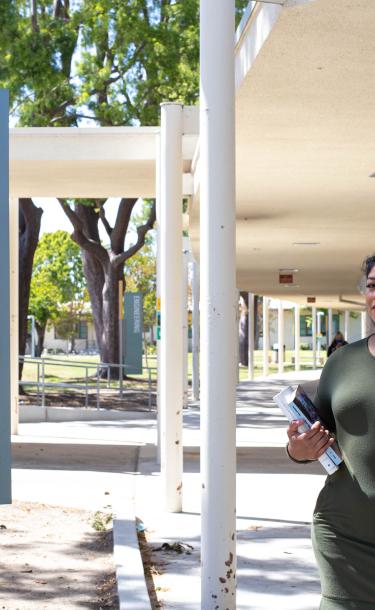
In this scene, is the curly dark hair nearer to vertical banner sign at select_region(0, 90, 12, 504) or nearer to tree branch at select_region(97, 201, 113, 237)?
vertical banner sign at select_region(0, 90, 12, 504)

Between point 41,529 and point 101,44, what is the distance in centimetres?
1691

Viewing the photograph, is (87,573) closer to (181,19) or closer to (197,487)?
(197,487)

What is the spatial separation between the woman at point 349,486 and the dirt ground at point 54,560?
2971mm

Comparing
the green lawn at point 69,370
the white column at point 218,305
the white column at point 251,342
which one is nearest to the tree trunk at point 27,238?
the green lawn at point 69,370

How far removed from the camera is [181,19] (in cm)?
2383

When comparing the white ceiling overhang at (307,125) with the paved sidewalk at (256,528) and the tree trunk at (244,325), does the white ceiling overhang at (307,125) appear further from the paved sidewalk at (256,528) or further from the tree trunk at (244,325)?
the tree trunk at (244,325)

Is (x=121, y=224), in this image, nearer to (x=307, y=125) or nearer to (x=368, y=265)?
(x=307, y=125)

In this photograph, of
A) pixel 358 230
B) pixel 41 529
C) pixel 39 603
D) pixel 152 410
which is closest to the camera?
A: pixel 39 603

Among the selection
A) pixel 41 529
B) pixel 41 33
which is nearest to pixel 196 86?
pixel 41 33

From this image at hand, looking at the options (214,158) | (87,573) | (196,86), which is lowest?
(87,573)

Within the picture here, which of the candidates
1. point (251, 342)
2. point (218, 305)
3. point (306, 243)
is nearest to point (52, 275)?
point (251, 342)

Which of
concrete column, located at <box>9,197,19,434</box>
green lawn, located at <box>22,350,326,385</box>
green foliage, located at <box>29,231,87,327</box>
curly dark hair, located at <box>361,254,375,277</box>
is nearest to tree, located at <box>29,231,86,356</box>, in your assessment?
green foliage, located at <box>29,231,87,327</box>

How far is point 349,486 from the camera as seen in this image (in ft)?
10.8

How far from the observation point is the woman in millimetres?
3254
